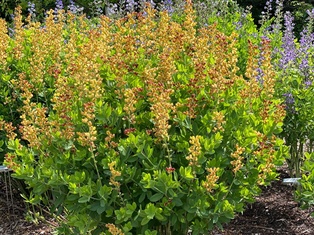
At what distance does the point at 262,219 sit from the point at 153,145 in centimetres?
154

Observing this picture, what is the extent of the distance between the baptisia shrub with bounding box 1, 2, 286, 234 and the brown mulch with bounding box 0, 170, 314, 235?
0.96 metres

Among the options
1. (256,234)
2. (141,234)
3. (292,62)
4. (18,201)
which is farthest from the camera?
(18,201)

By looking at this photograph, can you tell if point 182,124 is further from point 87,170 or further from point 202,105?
point 87,170

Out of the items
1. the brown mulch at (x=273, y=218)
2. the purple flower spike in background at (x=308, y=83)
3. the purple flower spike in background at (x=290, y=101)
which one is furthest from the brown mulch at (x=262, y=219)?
the purple flower spike in background at (x=308, y=83)

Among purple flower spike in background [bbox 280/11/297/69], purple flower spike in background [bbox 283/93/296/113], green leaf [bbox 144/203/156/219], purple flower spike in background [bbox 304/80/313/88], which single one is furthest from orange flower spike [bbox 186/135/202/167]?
purple flower spike in background [bbox 280/11/297/69]

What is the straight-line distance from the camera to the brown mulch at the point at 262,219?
3791 mm

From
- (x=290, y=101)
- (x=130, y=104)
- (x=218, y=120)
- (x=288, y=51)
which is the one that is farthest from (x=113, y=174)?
(x=288, y=51)

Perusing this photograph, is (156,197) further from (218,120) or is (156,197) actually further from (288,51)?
(288,51)

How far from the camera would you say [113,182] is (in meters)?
2.53

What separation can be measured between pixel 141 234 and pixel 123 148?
0.47 m

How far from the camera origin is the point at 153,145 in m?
2.78

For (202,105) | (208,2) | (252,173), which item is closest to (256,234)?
(252,173)

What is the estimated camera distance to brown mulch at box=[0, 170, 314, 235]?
379 cm

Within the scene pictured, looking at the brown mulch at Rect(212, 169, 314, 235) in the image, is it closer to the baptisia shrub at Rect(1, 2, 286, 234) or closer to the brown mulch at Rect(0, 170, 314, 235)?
the brown mulch at Rect(0, 170, 314, 235)
